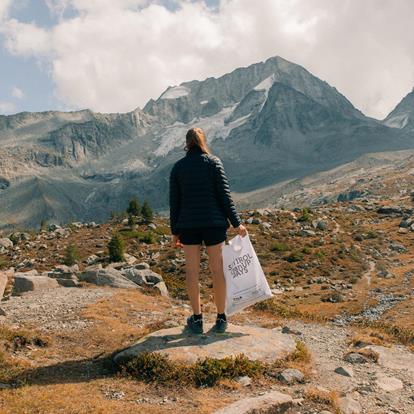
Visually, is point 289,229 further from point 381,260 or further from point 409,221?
point 409,221

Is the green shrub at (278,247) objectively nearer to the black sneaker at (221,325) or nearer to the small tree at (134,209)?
the small tree at (134,209)

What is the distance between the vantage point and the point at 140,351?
9992 millimetres

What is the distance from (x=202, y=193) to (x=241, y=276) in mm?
2389

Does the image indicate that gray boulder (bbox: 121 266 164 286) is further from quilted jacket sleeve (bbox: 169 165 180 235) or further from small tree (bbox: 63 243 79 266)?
small tree (bbox: 63 243 79 266)

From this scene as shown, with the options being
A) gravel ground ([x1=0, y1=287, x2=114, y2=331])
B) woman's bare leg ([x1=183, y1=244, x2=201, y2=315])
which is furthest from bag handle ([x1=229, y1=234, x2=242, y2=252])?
gravel ground ([x1=0, y1=287, x2=114, y2=331])

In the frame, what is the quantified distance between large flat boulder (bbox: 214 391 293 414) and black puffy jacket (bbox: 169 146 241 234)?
12.2ft

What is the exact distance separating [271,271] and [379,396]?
113ft

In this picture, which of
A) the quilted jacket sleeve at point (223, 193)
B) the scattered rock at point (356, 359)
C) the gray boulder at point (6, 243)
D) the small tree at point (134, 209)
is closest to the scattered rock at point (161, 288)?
the scattered rock at point (356, 359)

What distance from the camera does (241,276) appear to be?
11328mm

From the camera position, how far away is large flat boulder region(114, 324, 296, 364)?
9.91 m

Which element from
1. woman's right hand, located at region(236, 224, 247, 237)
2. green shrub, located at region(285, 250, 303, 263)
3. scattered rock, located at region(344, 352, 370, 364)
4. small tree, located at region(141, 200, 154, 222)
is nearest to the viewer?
woman's right hand, located at region(236, 224, 247, 237)

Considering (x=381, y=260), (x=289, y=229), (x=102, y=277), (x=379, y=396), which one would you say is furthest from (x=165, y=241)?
(x=379, y=396)

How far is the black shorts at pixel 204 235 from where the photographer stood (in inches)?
411

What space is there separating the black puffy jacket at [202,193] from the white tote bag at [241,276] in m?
0.93
